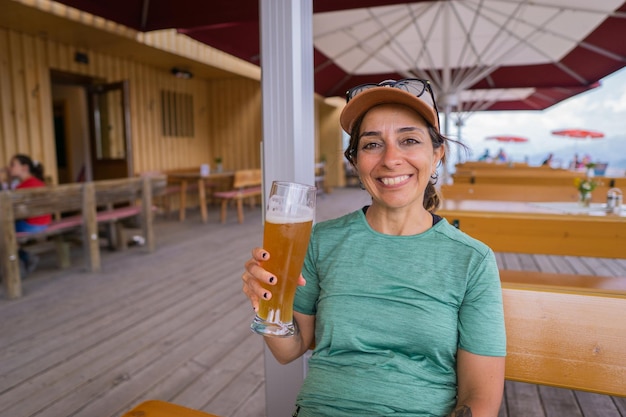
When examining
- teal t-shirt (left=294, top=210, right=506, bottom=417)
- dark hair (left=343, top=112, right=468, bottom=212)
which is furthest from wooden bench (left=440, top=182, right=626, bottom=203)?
teal t-shirt (left=294, top=210, right=506, bottom=417)

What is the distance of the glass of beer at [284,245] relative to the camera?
2.74ft

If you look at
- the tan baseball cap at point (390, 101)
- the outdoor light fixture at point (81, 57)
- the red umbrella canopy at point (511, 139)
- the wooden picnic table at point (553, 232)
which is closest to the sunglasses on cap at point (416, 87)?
the tan baseball cap at point (390, 101)

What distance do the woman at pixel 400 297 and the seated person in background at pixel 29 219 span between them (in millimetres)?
3891

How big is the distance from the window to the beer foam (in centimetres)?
895

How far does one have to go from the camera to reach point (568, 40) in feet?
16.2

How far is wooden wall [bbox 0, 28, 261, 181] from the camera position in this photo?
6098 mm

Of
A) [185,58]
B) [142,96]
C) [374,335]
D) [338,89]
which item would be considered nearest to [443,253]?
[374,335]

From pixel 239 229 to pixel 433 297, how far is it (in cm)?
604

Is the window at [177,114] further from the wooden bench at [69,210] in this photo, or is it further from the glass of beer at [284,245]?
the glass of beer at [284,245]

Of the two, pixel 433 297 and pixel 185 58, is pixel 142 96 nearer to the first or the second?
pixel 185 58

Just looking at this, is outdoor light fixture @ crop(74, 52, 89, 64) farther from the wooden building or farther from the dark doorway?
the dark doorway

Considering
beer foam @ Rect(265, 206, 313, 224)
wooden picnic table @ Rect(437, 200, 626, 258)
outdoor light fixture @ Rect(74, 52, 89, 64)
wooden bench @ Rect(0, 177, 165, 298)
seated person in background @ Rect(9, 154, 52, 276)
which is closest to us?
beer foam @ Rect(265, 206, 313, 224)

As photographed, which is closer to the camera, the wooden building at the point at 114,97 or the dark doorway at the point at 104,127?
the wooden building at the point at 114,97

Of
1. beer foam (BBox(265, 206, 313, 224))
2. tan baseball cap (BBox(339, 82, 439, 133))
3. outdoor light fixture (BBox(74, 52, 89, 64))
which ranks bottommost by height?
beer foam (BBox(265, 206, 313, 224))
